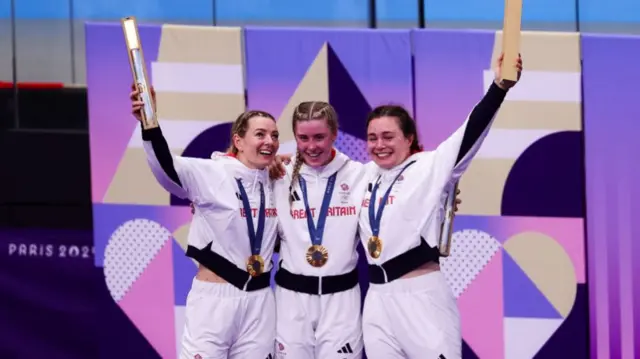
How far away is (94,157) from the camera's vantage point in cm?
661

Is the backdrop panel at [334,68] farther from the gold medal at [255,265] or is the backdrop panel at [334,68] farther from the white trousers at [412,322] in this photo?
the white trousers at [412,322]

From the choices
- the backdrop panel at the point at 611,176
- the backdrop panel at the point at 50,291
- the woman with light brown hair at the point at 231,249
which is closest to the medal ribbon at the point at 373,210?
the woman with light brown hair at the point at 231,249

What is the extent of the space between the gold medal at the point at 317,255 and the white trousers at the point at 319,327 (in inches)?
6.1

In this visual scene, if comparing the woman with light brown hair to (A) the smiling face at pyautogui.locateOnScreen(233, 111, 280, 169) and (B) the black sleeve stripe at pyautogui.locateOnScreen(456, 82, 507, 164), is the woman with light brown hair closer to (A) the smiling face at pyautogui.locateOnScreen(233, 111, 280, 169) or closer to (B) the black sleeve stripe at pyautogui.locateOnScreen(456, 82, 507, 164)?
(A) the smiling face at pyautogui.locateOnScreen(233, 111, 280, 169)

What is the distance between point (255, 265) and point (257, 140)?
602 millimetres

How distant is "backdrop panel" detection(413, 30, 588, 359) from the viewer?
659 centimetres

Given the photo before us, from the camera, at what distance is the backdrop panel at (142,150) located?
6.58 meters

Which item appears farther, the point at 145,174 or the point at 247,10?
the point at 247,10

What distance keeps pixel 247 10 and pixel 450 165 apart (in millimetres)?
3175

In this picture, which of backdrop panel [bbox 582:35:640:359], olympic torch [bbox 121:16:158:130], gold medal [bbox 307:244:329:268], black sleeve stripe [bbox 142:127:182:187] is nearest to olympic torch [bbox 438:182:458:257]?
gold medal [bbox 307:244:329:268]

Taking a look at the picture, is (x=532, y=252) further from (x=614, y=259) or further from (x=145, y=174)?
(x=145, y=174)

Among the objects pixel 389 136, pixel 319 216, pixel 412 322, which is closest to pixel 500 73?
pixel 389 136

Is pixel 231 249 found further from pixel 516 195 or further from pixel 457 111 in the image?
pixel 516 195

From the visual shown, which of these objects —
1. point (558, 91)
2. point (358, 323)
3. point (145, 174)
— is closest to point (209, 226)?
point (358, 323)
